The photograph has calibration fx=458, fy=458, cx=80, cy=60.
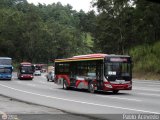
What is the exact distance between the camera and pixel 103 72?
29.6 m

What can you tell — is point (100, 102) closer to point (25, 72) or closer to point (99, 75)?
point (99, 75)

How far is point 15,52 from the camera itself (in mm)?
138250

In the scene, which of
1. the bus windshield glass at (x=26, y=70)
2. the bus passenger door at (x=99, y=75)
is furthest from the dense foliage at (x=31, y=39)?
the bus passenger door at (x=99, y=75)

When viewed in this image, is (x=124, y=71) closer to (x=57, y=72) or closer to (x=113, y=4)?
(x=57, y=72)

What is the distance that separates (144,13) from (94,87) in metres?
38.7

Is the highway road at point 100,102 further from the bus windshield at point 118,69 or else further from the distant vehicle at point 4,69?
the distant vehicle at point 4,69

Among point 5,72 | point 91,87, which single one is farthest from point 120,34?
point 91,87

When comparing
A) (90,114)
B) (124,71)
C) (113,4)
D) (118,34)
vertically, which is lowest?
(90,114)

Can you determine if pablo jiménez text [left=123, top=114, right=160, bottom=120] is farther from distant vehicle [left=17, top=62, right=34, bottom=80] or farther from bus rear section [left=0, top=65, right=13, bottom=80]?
A: distant vehicle [left=17, top=62, right=34, bottom=80]

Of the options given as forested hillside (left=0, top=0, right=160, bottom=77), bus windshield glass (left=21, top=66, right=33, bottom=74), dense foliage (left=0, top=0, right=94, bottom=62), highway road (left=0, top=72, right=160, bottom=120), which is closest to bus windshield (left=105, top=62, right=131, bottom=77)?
highway road (left=0, top=72, right=160, bottom=120)

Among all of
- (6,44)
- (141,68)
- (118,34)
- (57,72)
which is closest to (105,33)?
(118,34)

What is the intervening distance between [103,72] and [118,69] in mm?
1079

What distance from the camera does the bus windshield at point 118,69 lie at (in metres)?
29.6

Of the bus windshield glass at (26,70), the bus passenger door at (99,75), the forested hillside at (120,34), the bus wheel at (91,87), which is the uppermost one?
the forested hillside at (120,34)
